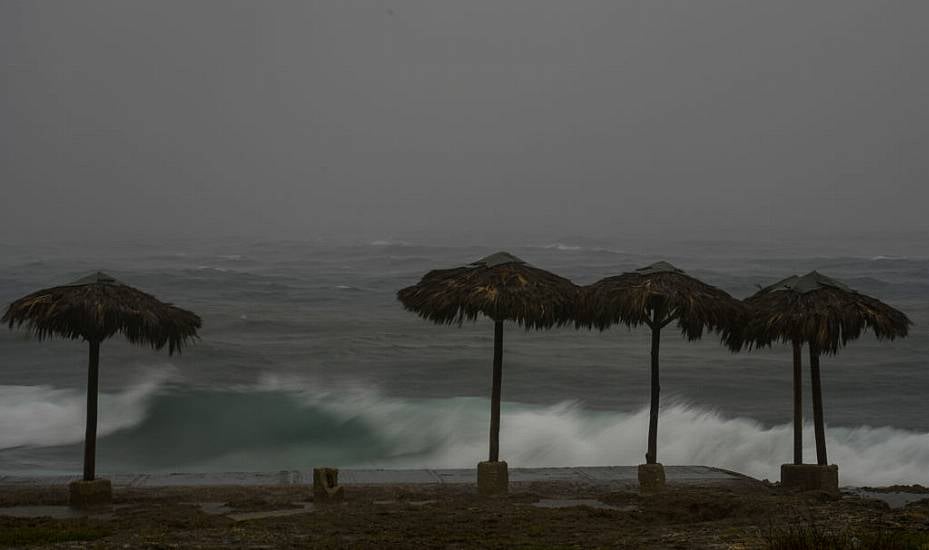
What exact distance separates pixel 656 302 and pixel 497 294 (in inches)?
82.6

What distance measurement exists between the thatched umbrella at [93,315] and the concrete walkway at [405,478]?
7.12 ft

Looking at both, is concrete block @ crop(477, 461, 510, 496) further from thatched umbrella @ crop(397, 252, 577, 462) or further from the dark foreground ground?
thatched umbrella @ crop(397, 252, 577, 462)

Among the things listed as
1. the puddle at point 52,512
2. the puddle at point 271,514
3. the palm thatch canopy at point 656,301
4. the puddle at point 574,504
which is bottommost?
the puddle at point 52,512

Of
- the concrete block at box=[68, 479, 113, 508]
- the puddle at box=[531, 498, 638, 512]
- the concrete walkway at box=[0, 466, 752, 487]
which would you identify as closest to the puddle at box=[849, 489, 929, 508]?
the concrete walkway at box=[0, 466, 752, 487]

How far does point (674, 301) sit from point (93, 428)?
7.35m

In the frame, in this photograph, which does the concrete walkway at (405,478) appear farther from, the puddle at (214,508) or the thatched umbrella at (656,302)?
the puddle at (214,508)

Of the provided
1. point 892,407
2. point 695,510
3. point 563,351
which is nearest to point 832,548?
point 695,510

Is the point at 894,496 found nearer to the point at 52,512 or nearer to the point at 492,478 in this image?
the point at 492,478

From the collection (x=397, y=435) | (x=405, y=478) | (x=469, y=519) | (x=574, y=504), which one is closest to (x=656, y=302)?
(x=574, y=504)

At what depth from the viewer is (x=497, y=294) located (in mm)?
14414

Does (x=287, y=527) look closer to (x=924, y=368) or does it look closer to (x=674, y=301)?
(x=674, y=301)

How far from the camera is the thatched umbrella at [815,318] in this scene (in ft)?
47.9

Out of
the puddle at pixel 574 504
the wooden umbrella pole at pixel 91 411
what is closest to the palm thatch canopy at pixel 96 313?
the wooden umbrella pole at pixel 91 411

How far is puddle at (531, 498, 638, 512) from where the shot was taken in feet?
45.7
